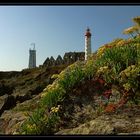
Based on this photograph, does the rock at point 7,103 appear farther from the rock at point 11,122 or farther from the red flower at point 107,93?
the red flower at point 107,93

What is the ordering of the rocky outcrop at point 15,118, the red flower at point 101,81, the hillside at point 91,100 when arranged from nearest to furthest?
1. the hillside at point 91,100
2. the rocky outcrop at point 15,118
3. the red flower at point 101,81

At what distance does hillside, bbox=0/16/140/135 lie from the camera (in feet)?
26.4

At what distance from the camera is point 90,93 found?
908 centimetres

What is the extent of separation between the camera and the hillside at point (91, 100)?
316 inches

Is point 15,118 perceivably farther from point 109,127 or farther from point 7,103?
point 7,103

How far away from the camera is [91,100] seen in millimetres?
8805

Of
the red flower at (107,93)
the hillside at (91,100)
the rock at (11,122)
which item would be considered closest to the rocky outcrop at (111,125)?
the hillside at (91,100)

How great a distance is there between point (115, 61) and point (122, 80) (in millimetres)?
757

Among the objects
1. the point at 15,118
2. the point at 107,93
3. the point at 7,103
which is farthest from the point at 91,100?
the point at 7,103

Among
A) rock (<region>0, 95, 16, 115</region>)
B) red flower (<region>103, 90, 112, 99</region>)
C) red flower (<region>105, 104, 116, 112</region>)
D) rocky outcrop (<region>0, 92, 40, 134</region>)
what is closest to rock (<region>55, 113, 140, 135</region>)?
red flower (<region>105, 104, 116, 112</region>)

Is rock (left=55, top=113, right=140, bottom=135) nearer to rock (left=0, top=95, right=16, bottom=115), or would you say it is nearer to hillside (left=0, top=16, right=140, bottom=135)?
hillside (left=0, top=16, right=140, bottom=135)

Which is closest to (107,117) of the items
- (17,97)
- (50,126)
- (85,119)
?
(85,119)

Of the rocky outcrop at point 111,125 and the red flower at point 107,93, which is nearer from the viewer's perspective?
the rocky outcrop at point 111,125

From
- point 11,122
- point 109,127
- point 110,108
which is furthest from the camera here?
point 11,122
